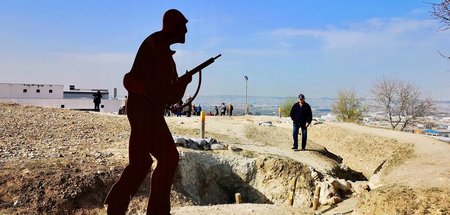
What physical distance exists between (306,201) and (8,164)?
773cm

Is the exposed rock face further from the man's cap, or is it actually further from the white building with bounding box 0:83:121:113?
the white building with bounding box 0:83:121:113

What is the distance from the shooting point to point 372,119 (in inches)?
2003

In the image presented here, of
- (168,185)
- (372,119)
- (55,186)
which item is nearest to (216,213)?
(168,185)

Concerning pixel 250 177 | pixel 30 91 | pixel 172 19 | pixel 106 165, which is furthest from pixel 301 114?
pixel 30 91

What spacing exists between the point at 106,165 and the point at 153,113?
15.8ft

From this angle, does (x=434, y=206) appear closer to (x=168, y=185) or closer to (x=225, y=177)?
(x=168, y=185)

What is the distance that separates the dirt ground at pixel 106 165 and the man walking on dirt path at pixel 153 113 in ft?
8.31

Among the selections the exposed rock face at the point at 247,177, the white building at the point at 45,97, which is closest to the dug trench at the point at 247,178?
the exposed rock face at the point at 247,177

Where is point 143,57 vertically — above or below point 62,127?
above

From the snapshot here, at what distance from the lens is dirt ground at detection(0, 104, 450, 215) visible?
27.8 feet

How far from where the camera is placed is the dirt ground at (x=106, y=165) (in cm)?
847

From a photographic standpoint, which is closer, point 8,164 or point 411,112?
point 8,164

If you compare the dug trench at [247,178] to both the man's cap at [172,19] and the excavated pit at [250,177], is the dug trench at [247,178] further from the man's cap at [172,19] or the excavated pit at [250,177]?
the man's cap at [172,19]

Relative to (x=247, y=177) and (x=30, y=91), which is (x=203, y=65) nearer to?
(x=247, y=177)
